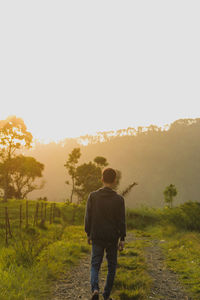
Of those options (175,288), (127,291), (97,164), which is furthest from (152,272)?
(97,164)

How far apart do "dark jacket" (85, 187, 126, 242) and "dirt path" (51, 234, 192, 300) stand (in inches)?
61.3

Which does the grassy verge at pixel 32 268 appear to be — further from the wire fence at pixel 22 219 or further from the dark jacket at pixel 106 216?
the wire fence at pixel 22 219

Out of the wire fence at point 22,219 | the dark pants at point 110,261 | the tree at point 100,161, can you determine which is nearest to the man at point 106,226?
the dark pants at point 110,261

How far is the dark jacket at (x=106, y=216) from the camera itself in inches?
196

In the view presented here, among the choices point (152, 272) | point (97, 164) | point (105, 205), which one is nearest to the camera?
point (105, 205)

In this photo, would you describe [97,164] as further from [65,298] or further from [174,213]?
[65,298]

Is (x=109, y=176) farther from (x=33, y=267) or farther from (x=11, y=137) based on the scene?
(x=11, y=137)

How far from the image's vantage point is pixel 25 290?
5426 millimetres

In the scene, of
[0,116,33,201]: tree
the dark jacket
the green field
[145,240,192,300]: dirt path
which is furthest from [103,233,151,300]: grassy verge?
[0,116,33,201]: tree

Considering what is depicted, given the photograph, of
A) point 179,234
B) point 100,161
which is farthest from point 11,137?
point 179,234

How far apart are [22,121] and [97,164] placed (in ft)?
75.3

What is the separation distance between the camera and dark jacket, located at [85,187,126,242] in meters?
4.98

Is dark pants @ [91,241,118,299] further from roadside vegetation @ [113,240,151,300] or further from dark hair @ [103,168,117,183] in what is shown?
dark hair @ [103,168,117,183]

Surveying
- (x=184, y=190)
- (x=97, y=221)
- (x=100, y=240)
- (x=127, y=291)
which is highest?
(x=97, y=221)
